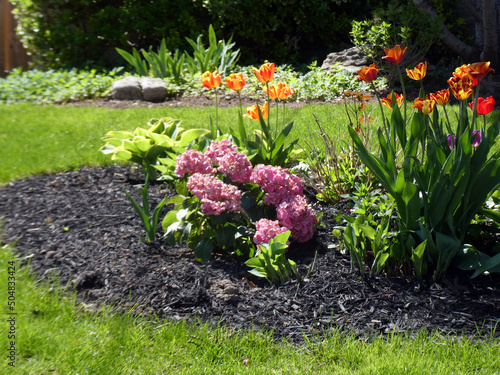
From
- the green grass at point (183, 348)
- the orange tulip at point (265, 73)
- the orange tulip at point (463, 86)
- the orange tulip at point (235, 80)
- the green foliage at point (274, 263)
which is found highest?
the orange tulip at point (463, 86)

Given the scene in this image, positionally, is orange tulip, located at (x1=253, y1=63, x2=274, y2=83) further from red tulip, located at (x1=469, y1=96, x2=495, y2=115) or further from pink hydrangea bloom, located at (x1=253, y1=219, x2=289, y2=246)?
red tulip, located at (x1=469, y1=96, x2=495, y2=115)

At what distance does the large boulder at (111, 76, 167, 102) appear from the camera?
7.47 meters

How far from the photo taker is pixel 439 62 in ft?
26.0

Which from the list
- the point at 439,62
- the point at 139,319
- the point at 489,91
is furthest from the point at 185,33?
the point at 139,319

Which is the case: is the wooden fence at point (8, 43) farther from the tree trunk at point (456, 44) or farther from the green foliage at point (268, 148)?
the green foliage at point (268, 148)

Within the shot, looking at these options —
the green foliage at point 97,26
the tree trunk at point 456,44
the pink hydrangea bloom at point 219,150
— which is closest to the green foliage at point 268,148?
the pink hydrangea bloom at point 219,150

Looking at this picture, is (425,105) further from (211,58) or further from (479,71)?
(211,58)

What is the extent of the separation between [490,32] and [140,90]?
4.79 meters

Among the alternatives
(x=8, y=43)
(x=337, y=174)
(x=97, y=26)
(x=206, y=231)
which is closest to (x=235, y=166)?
(x=206, y=231)

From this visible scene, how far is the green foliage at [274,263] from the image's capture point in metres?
2.75

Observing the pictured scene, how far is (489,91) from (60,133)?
206 inches

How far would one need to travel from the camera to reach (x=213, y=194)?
291cm

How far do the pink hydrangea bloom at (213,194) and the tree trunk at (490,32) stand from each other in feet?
17.0

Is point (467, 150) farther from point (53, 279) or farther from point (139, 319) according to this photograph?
point (53, 279)
